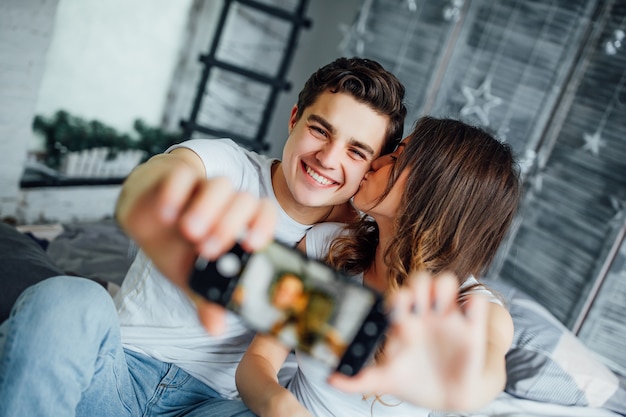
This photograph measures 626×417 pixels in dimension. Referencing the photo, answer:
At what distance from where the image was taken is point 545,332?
176 cm

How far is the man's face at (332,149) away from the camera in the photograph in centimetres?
123

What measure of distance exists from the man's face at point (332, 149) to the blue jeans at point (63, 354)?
504mm

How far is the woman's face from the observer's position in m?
1.16

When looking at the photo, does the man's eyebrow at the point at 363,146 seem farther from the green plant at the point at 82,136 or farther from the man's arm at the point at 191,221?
the green plant at the point at 82,136

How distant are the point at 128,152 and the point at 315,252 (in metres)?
2.19

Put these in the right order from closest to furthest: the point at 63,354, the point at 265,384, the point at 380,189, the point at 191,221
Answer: the point at 191,221
the point at 63,354
the point at 265,384
the point at 380,189

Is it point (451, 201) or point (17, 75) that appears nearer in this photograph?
point (451, 201)

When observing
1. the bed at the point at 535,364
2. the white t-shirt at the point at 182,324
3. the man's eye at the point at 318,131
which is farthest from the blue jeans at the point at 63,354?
the man's eye at the point at 318,131

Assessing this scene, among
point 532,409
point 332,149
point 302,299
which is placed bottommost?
point 532,409

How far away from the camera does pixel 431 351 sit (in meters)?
0.57

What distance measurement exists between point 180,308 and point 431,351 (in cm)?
77

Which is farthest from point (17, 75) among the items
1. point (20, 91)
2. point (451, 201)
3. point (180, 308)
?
point (451, 201)

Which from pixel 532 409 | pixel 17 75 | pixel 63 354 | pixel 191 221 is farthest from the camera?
pixel 17 75

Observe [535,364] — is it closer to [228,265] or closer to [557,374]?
[557,374]
